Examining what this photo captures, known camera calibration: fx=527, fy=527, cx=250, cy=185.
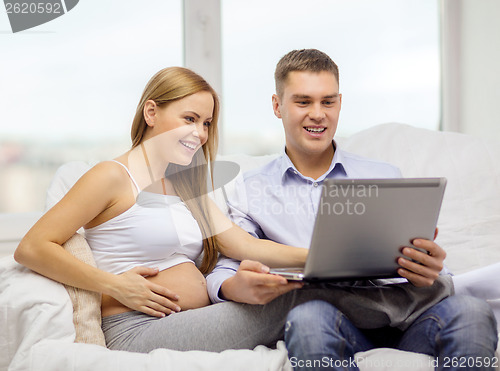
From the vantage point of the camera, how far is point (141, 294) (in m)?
1.14

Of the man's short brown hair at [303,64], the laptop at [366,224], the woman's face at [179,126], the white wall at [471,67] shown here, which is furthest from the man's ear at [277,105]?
Result: the white wall at [471,67]

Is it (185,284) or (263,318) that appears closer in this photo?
(263,318)

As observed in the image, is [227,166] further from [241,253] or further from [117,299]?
[117,299]

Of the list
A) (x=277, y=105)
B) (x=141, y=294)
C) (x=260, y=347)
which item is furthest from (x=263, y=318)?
(x=277, y=105)

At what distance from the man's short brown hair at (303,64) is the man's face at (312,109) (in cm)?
2

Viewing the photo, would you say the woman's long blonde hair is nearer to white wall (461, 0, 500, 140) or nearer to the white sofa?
the white sofa

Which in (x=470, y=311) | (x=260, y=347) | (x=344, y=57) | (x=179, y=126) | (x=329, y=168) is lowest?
(x=260, y=347)

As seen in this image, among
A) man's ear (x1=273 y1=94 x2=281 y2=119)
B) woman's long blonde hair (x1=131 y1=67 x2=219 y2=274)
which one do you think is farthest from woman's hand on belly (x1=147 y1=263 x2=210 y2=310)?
man's ear (x1=273 y1=94 x2=281 y2=119)

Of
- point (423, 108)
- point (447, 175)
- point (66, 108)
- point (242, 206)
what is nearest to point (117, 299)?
point (242, 206)

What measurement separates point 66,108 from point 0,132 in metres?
0.27

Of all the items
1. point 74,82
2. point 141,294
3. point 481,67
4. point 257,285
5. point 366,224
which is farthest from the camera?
point 481,67

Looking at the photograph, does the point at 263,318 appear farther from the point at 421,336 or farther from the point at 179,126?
the point at 179,126

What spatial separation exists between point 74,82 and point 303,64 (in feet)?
3.67

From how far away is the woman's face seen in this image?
4.34 ft
